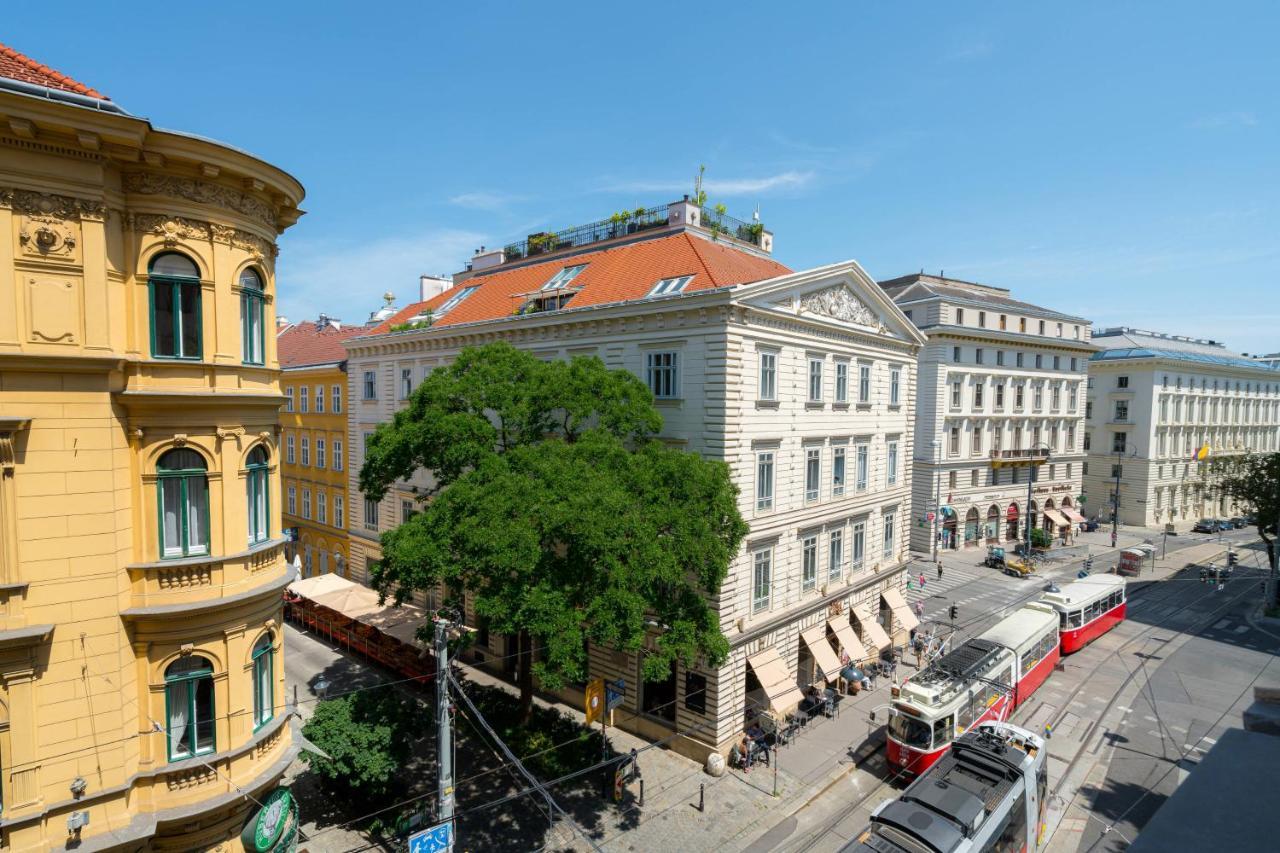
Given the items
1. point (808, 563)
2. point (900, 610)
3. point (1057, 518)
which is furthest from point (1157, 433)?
point (808, 563)

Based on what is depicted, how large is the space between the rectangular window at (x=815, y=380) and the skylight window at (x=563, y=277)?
1189cm

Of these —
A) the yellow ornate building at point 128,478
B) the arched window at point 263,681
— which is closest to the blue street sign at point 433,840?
the yellow ornate building at point 128,478

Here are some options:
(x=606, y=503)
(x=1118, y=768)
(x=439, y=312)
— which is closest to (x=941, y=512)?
(x=1118, y=768)

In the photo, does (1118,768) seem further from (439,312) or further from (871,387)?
(439,312)

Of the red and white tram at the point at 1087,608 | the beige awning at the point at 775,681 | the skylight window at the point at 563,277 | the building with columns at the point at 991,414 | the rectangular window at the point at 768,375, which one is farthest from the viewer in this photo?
the building with columns at the point at 991,414

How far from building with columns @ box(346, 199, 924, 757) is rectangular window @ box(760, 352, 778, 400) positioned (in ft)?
0.27

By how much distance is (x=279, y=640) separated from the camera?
13.8 metres

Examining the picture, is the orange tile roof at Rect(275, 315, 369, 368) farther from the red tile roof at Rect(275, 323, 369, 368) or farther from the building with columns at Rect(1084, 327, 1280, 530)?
the building with columns at Rect(1084, 327, 1280, 530)

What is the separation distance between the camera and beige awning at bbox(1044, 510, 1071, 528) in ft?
188

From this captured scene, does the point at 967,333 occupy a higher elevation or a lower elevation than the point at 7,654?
higher

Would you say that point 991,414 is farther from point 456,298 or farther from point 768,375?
point 456,298

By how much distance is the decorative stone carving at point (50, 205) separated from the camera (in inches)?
401

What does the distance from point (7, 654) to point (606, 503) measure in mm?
10817

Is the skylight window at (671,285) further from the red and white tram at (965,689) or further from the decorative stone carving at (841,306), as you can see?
the red and white tram at (965,689)
